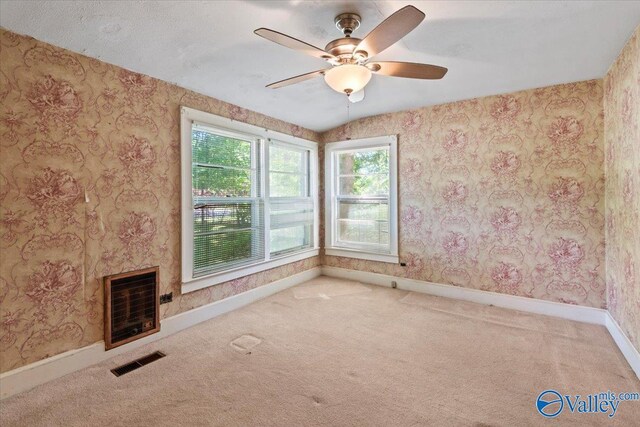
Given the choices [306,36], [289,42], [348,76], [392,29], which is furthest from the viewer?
[306,36]

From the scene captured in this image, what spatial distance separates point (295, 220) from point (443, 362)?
8.64 feet

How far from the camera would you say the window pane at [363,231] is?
4.27 m

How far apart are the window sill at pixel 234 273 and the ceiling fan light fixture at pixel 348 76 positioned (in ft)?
7.36

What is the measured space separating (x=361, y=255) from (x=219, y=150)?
2409 mm

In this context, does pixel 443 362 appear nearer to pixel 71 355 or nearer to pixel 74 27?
pixel 71 355

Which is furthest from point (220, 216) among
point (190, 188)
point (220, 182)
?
point (190, 188)

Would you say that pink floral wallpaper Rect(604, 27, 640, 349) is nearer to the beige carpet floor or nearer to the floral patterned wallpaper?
the floral patterned wallpaper

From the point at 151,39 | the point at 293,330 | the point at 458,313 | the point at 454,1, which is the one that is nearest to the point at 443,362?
the point at 458,313

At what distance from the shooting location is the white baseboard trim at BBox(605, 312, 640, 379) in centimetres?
210

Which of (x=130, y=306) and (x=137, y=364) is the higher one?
(x=130, y=306)

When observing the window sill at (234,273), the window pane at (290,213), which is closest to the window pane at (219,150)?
the window pane at (290,213)

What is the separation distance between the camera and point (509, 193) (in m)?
3.33

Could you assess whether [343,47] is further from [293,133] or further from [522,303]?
[522,303]

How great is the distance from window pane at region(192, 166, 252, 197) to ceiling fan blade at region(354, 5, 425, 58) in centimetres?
198
